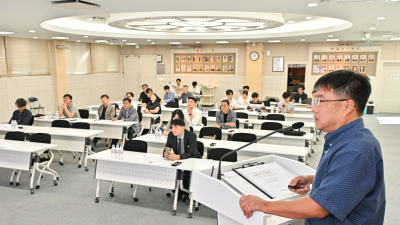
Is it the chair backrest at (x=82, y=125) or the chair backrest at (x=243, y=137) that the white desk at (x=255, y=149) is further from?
the chair backrest at (x=82, y=125)

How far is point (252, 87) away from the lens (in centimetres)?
1639

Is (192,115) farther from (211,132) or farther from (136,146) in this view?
(136,146)

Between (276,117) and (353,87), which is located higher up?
(353,87)

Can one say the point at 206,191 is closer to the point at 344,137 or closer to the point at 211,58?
the point at 344,137

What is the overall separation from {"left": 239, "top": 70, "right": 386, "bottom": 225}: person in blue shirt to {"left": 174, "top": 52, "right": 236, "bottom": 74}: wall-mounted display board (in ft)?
52.3

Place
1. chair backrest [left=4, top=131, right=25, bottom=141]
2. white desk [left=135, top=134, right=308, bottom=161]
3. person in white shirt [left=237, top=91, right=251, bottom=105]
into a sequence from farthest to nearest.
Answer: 1. person in white shirt [left=237, top=91, right=251, bottom=105]
2. chair backrest [left=4, top=131, right=25, bottom=141]
3. white desk [left=135, top=134, right=308, bottom=161]

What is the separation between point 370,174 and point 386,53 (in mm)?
15960

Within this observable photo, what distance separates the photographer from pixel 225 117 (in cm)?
789

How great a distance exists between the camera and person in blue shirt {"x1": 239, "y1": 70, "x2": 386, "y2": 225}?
142 cm

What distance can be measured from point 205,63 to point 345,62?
7.57 metres

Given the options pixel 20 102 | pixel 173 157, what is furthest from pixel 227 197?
pixel 20 102

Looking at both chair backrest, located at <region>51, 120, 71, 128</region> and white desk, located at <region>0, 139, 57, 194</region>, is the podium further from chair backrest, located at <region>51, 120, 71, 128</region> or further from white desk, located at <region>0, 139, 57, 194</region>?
chair backrest, located at <region>51, 120, 71, 128</region>

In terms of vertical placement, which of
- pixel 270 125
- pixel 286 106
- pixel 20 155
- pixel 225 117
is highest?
pixel 286 106

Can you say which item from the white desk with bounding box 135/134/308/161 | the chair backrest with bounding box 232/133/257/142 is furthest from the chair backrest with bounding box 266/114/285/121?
the white desk with bounding box 135/134/308/161
